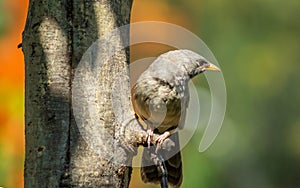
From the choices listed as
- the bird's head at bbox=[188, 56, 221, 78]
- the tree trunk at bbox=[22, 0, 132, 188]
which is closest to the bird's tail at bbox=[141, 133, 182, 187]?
the tree trunk at bbox=[22, 0, 132, 188]

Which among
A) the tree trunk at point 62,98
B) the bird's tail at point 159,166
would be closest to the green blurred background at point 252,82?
the bird's tail at point 159,166

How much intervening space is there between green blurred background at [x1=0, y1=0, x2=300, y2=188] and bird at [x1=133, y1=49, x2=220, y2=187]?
15.9 ft

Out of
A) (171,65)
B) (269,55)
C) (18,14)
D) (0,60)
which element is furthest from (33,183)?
(269,55)

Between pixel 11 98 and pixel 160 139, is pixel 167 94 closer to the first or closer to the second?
pixel 160 139

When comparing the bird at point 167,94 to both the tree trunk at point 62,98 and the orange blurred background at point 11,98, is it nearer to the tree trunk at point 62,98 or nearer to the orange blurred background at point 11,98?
the tree trunk at point 62,98

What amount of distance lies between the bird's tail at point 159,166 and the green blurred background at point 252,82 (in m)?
4.82

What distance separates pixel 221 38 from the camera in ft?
39.2

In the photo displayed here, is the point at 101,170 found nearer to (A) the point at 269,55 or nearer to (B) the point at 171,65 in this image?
(B) the point at 171,65

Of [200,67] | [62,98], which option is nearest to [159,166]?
[62,98]

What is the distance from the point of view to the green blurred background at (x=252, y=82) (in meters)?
10.8

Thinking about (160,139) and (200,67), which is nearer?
(160,139)

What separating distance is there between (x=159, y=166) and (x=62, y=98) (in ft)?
1.86

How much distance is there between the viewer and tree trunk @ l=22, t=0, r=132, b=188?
343 cm

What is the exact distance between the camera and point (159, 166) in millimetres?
3717
